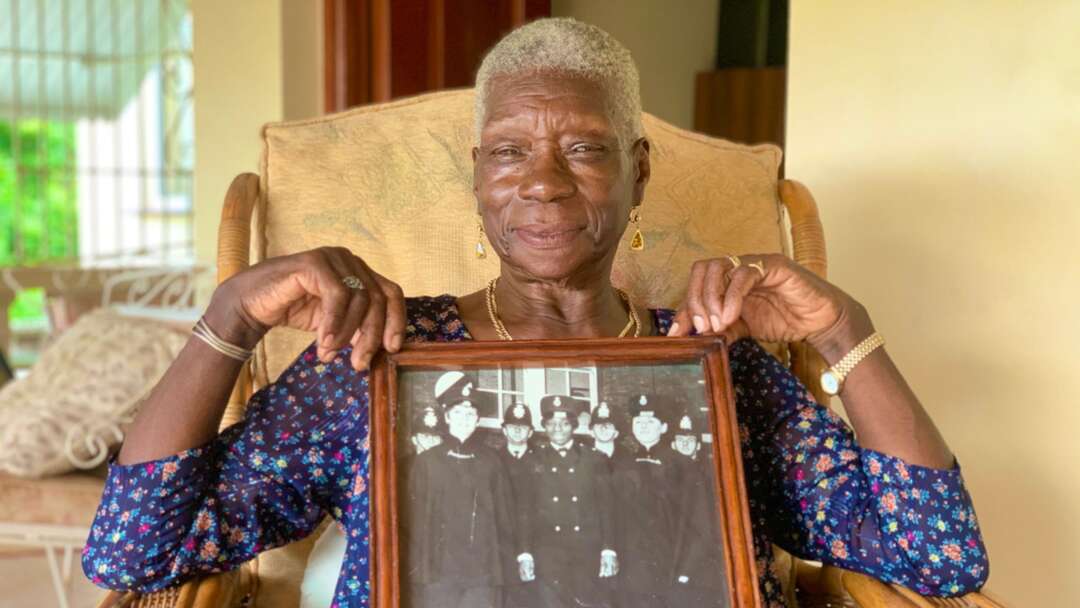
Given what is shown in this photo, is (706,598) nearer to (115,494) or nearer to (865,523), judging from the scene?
(865,523)

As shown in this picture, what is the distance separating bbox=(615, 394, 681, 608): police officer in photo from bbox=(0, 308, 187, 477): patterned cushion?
2198 millimetres

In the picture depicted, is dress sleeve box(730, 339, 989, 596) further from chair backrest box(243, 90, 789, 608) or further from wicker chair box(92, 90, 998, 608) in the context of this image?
chair backrest box(243, 90, 789, 608)

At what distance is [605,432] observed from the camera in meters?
1.30

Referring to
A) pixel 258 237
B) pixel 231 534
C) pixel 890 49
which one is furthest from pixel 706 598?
pixel 890 49

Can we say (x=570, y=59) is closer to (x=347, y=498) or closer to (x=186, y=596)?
(x=347, y=498)

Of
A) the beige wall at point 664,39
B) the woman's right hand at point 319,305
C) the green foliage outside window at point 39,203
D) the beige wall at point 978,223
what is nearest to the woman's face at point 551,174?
the woman's right hand at point 319,305

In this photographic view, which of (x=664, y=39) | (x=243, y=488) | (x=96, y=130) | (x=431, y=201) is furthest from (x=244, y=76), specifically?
(x=96, y=130)

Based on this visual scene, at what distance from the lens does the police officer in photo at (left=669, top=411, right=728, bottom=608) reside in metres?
1.24

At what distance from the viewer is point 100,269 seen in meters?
6.75

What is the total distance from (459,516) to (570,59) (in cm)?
66

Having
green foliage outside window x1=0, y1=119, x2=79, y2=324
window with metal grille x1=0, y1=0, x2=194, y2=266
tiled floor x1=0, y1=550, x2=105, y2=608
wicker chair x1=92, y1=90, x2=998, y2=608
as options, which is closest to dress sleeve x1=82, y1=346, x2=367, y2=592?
wicker chair x1=92, y1=90, x2=998, y2=608

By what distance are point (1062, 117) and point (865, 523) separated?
107cm

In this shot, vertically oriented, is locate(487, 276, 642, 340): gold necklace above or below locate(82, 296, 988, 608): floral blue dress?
above

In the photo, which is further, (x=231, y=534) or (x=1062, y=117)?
(x=1062, y=117)
